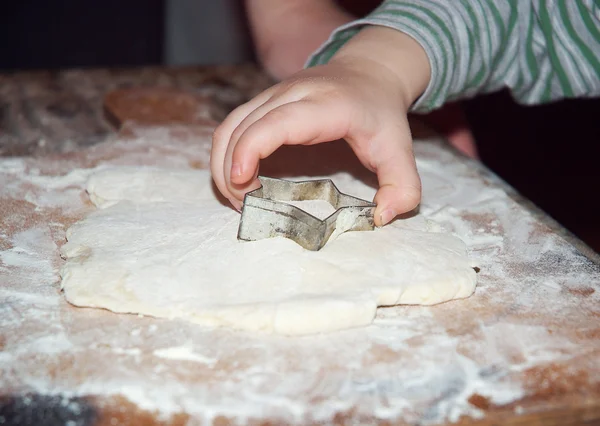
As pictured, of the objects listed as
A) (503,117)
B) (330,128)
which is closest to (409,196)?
(330,128)

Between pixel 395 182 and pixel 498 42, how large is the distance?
0.45 m

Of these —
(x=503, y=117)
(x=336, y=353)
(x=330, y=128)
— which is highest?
(x=330, y=128)

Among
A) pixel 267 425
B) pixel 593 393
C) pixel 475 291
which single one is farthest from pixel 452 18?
pixel 267 425

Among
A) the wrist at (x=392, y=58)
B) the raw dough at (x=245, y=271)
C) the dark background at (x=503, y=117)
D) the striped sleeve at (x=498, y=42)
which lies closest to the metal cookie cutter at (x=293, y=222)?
the raw dough at (x=245, y=271)

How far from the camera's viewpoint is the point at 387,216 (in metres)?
0.91

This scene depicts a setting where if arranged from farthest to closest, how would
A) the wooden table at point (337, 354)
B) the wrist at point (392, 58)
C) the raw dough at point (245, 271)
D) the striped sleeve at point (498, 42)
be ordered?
1. the striped sleeve at point (498, 42)
2. the wrist at point (392, 58)
3. the raw dough at point (245, 271)
4. the wooden table at point (337, 354)

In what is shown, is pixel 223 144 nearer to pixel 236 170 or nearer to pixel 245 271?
pixel 236 170

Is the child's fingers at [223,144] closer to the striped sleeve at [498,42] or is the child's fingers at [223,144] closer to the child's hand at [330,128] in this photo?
the child's hand at [330,128]

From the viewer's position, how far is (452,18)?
3.82 ft

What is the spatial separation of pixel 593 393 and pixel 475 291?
21 centimetres

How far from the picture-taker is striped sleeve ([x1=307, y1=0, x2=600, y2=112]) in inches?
45.3

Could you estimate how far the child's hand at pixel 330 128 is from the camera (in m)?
0.87

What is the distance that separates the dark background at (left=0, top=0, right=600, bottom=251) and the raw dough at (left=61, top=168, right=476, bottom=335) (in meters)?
1.48

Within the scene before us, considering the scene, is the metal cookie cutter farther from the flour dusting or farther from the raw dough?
the flour dusting
